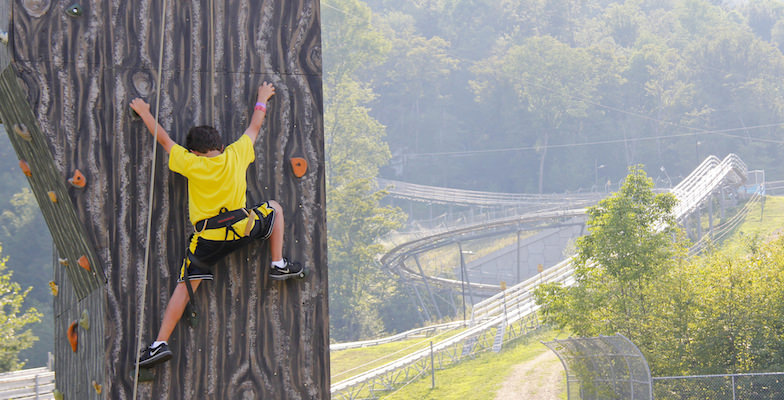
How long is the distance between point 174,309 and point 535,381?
27500mm

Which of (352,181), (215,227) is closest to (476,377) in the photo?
(215,227)

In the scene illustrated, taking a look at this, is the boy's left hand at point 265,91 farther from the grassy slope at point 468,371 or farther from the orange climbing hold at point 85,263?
the grassy slope at point 468,371

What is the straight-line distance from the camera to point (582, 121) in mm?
84125

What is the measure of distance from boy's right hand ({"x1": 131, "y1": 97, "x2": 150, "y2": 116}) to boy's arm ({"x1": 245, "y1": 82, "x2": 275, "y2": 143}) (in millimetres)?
460

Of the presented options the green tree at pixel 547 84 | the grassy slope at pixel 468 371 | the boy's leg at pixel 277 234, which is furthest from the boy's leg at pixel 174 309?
the green tree at pixel 547 84

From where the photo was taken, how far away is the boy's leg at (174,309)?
12.0 feet

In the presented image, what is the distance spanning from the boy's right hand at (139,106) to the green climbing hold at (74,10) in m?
0.45

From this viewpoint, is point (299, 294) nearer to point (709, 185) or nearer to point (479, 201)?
point (709, 185)

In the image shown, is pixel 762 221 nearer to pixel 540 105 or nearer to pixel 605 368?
pixel 540 105

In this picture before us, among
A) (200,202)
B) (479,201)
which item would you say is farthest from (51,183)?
(479,201)

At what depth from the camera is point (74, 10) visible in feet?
12.0

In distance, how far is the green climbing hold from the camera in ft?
12.0

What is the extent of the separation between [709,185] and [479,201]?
96.9 ft

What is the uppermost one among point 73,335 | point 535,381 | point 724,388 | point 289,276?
point 289,276
